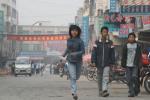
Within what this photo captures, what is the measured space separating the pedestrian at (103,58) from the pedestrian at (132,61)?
53 centimetres

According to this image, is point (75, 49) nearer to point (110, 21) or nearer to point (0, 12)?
point (110, 21)

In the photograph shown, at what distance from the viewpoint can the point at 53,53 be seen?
14612 cm

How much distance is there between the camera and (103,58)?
614 inches

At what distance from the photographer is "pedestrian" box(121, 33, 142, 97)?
52.1 ft

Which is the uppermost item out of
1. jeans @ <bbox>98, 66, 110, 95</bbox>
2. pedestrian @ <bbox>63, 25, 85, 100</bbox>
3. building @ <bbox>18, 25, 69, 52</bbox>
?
pedestrian @ <bbox>63, 25, 85, 100</bbox>

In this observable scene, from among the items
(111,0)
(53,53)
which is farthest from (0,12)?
(53,53)

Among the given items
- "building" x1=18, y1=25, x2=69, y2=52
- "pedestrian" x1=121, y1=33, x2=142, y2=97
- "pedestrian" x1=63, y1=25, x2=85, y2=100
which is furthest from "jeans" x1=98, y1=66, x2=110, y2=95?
"building" x1=18, y1=25, x2=69, y2=52

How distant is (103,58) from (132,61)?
894 millimetres

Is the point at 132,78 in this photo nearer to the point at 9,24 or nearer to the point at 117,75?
the point at 117,75

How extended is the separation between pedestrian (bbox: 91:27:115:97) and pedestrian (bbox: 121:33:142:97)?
0.53 meters

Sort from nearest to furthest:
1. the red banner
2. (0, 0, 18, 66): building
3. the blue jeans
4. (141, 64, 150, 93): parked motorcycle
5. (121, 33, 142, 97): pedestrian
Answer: the blue jeans
(121, 33, 142, 97): pedestrian
(141, 64, 150, 93): parked motorcycle
the red banner
(0, 0, 18, 66): building

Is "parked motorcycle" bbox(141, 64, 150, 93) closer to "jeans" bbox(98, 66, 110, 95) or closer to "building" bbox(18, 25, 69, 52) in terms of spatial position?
"jeans" bbox(98, 66, 110, 95)

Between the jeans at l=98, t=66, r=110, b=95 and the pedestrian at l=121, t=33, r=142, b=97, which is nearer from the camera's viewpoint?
the jeans at l=98, t=66, r=110, b=95

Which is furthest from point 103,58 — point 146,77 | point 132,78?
point 146,77
